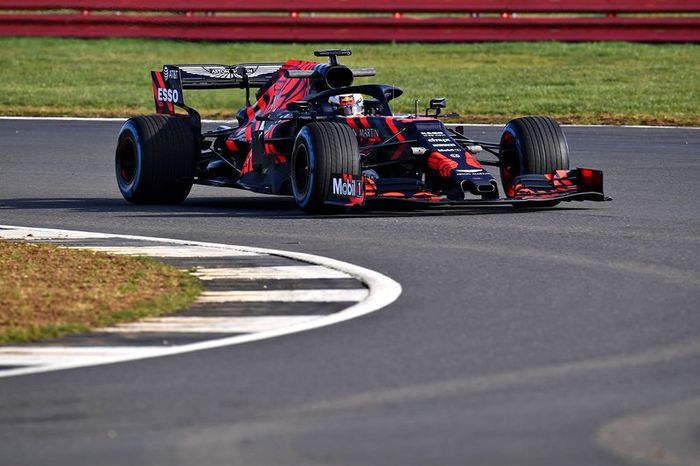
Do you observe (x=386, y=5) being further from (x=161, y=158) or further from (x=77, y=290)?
(x=77, y=290)

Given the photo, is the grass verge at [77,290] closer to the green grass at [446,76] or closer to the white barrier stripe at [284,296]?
the white barrier stripe at [284,296]

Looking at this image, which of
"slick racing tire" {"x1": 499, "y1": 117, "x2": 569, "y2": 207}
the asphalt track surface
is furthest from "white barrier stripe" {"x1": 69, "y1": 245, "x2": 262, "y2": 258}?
"slick racing tire" {"x1": 499, "y1": 117, "x2": 569, "y2": 207}

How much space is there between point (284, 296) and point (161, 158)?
5283 millimetres

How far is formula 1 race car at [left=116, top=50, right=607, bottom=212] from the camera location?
477 inches

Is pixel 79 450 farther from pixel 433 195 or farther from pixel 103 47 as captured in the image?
pixel 103 47

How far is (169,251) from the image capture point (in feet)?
34.3

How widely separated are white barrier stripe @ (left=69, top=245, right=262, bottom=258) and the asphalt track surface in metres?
0.47

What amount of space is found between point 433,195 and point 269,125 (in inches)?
74.2

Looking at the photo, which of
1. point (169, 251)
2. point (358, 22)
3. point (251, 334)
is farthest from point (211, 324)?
point (358, 22)

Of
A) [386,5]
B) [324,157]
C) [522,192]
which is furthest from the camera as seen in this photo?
[386,5]

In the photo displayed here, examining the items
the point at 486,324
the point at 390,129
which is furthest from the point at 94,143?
the point at 486,324

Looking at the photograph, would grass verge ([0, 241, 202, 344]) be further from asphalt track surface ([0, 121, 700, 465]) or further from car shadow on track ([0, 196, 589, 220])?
car shadow on track ([0, 196, 589, 220])

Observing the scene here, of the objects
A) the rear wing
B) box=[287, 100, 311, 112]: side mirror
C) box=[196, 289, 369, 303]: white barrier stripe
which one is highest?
the rear wing

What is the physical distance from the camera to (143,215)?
12836 millimetres
